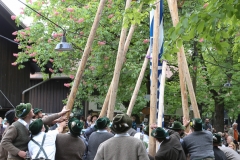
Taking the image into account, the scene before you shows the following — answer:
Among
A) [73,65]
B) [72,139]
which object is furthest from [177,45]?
[73,65]

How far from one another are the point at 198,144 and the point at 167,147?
913mm

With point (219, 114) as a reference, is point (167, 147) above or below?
above

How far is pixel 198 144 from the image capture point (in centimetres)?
770

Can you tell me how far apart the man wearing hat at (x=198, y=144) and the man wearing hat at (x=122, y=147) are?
262cm

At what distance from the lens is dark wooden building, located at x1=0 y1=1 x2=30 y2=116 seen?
19.3 metres

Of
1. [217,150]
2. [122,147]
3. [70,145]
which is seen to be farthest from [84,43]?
[122,147]

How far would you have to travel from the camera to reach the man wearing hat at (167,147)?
6.98 metres

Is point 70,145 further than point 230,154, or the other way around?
point 230,154

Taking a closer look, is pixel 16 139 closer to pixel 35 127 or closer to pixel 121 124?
pixel 35 127

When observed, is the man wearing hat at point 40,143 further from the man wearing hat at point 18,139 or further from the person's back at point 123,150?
the person's back at point 123,150

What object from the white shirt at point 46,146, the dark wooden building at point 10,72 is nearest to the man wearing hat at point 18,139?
the white shirt at point 46,146

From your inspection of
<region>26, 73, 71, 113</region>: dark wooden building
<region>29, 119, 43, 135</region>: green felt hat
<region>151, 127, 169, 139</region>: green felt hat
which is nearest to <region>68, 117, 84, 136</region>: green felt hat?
<region>29, 119, 43, 135</region>: green felt hat

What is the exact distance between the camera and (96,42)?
16.6 m

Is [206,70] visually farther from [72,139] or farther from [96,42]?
[72,139]
